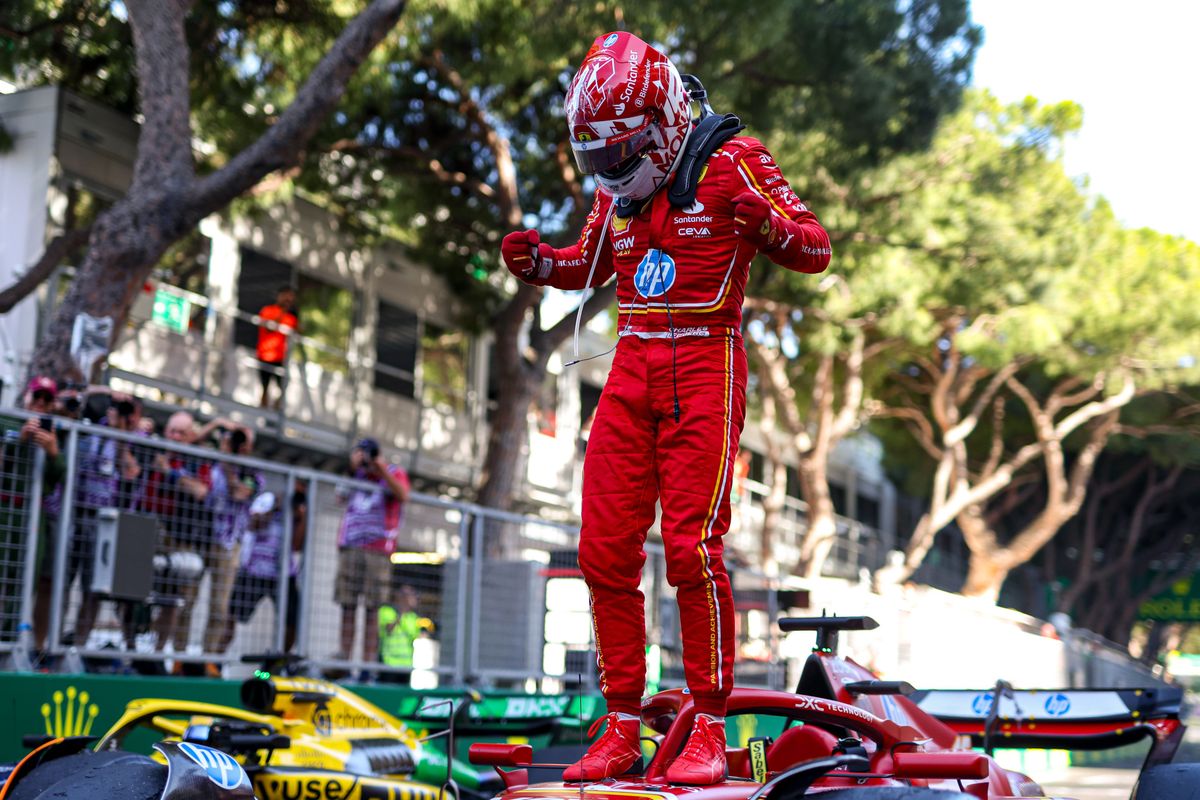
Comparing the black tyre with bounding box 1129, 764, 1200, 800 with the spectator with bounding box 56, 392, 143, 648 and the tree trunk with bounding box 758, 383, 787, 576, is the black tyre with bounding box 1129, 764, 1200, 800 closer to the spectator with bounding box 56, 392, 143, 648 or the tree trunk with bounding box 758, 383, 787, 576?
the spectator with bounding box 56, 392, 143, 648

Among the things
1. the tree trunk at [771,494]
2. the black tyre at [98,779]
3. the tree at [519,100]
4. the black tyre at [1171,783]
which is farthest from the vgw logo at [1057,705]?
the tree trunk at [771,494]

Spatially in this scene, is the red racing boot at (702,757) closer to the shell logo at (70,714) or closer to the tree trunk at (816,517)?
the shell logo at (70,714)

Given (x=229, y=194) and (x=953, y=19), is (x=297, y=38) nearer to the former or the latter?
(x=229, y=194)

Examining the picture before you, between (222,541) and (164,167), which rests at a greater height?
(164,167)

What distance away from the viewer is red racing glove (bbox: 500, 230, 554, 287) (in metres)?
4.27

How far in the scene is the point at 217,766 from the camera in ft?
11.2

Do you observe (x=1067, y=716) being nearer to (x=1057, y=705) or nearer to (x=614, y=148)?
(x=1057, y=705)

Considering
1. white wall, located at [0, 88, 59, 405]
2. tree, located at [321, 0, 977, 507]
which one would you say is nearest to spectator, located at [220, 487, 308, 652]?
tree, located at [321, 0, 977, 507]

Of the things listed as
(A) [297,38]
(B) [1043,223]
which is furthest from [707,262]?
(B) [1043,223]

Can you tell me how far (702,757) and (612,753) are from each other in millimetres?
294

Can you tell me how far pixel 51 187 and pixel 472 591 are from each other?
8.73 m

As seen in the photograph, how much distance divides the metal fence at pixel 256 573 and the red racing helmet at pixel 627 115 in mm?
4343

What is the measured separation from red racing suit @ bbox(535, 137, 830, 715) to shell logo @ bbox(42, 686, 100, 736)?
3902mm

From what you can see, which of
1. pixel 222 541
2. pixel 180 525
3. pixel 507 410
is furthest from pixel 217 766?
pixel 507 410
